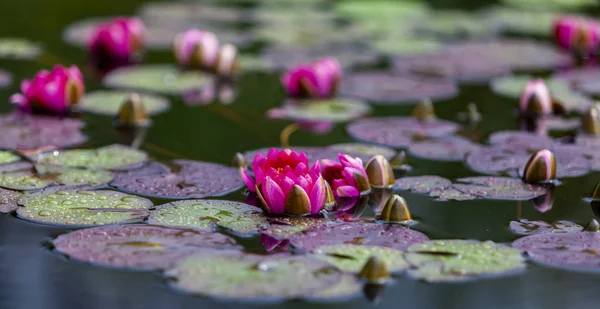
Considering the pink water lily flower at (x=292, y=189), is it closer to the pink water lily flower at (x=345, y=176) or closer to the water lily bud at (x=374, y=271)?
the pink water lily flower at (x=345, y=176)

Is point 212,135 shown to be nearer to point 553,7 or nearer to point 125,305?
point 125,305

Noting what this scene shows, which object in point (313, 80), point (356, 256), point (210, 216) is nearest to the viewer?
point (356, 256)

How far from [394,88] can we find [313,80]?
1.64 feet

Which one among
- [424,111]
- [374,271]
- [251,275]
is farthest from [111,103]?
[374,271]

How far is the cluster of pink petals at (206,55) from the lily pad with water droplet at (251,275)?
2394 mm

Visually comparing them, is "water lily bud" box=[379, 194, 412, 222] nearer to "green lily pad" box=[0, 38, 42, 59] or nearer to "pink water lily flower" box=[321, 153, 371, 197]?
"pink water lily flower" box=[321, 153, 371, 197]

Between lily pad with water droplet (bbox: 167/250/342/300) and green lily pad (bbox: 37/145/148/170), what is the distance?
35.8 inches

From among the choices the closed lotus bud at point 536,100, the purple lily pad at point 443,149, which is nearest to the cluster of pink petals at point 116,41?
the purple lily pad at point 443,149

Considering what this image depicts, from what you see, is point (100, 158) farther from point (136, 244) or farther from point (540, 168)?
point (540, 168)

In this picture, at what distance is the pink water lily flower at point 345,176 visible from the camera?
111 inches

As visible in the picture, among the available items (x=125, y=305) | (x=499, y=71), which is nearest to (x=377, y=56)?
(x=499, y=71)

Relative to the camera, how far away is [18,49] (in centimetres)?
486

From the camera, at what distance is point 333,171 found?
286 cm

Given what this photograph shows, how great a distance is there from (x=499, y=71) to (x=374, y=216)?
2.39 metres
